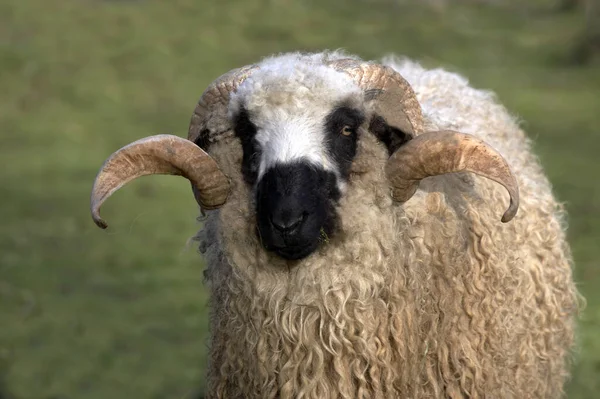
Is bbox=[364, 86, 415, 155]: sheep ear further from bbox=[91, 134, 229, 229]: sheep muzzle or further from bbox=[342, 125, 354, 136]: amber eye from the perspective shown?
bbox=[91, 134, 229, 229]: sheep muzzle

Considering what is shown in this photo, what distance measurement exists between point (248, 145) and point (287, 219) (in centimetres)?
42

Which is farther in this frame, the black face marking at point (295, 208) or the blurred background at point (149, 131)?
the blurred background at point (149, 131)

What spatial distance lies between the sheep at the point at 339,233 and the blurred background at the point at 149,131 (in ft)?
1.76

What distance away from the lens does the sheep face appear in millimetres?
3584

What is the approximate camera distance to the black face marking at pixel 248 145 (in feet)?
12.5

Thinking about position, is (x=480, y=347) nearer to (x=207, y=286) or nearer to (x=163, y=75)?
(x=207, y=286)

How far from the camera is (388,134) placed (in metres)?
3.91


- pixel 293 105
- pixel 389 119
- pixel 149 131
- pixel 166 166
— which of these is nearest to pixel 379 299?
pixel 389 119

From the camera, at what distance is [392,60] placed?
581 centimetres

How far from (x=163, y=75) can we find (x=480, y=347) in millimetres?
12679

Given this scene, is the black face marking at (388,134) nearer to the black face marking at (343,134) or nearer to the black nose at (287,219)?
the black face marking at (343,134)

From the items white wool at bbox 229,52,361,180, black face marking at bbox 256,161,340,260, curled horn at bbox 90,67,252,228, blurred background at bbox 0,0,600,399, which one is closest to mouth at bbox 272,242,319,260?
black face marking at bbox 256,161,340,260

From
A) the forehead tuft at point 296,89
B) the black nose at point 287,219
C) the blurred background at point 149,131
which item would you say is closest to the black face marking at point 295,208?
the black nose at point 287,219

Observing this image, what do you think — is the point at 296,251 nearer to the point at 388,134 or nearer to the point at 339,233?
the point at 339,233
